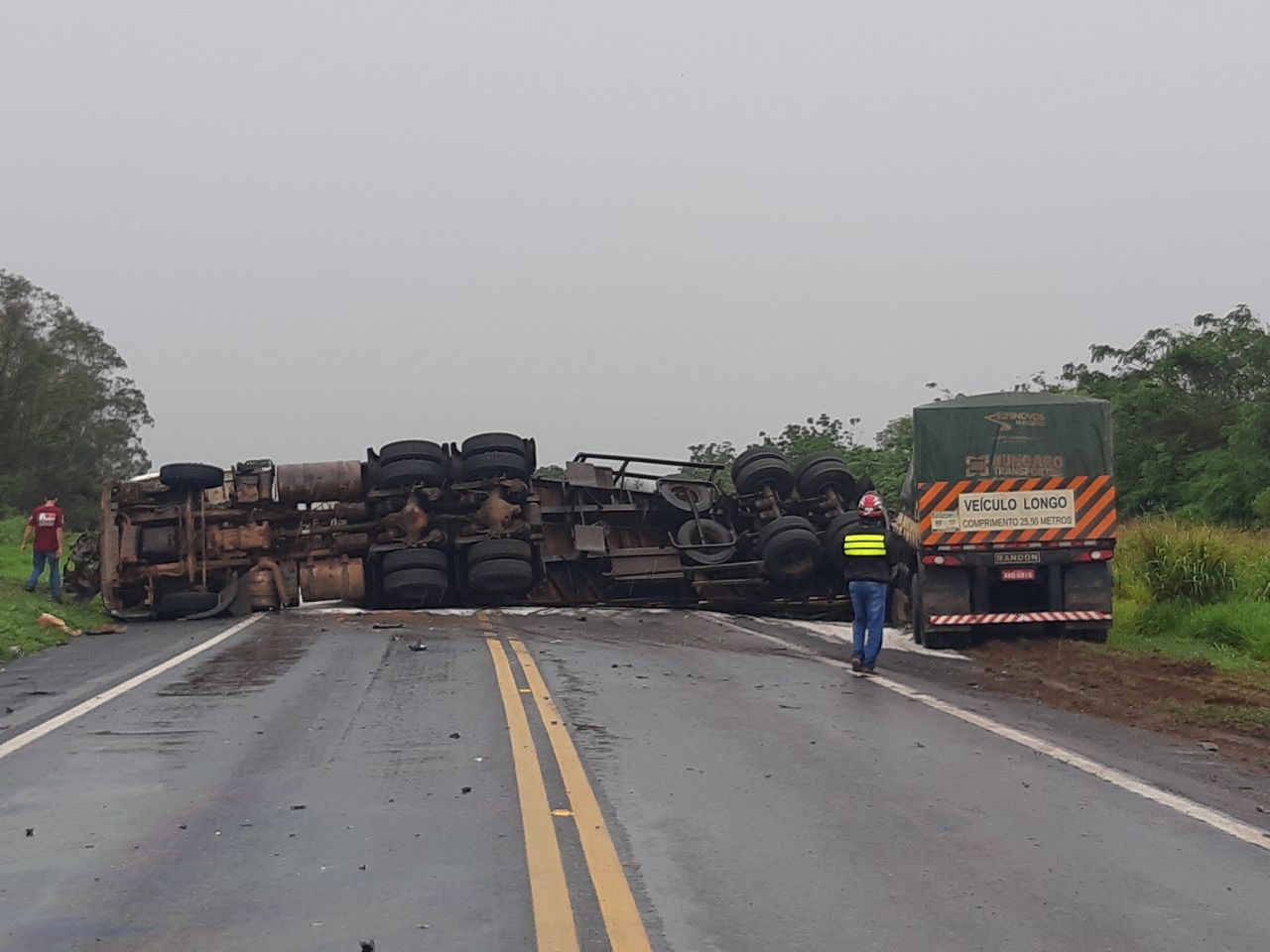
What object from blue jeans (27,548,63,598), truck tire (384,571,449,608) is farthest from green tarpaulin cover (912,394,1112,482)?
blue jeans (27,548,63,598)

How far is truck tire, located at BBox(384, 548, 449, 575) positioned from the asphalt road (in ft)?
31.0

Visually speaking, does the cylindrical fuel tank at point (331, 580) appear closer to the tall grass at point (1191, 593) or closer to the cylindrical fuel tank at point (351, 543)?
the cylindrical fuel tank at point (351, 543)

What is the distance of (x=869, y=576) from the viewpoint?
14023mm

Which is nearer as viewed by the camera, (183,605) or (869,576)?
(869,576)

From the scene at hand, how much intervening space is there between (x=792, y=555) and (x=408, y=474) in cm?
606

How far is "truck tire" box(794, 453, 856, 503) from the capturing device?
2316cm

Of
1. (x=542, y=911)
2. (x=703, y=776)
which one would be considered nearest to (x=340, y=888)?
(x=542, y=911)

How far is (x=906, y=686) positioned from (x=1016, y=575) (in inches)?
158

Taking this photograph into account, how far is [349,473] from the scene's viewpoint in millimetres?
22578

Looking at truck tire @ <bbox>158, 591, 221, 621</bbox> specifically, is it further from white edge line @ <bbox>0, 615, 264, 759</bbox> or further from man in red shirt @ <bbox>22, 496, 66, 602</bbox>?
white edge line @ <bbox>0, 615, 264, 759</bbox>

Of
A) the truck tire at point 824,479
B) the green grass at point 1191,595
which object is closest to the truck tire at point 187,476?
the truck tire at point 824,479

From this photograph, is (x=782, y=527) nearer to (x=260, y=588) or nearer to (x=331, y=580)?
(x=331, y=580)

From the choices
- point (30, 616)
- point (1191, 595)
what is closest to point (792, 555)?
point (1191, 595)

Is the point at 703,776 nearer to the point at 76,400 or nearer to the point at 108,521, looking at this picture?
the point at 108,521
